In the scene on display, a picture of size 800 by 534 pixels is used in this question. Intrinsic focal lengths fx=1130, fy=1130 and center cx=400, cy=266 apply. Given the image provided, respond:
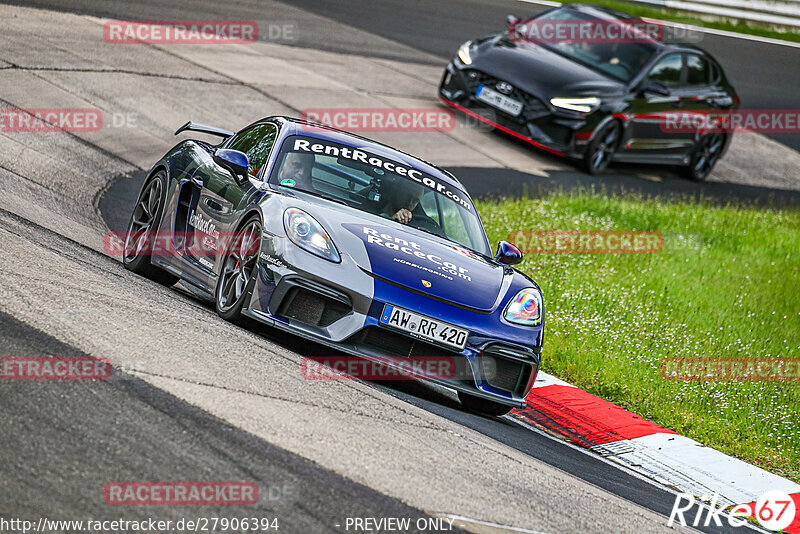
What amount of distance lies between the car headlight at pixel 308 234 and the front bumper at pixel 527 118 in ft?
31.1

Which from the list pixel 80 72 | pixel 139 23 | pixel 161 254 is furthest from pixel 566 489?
pixel 139 23

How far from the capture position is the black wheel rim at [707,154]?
58.7 ft

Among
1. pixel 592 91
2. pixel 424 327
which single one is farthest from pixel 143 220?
pixel 592 91

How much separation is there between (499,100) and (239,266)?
32.0 ft

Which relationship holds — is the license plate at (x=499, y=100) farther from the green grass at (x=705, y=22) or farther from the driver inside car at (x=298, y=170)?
the green grass at (x=705, y=22)

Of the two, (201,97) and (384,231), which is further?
(201,97)

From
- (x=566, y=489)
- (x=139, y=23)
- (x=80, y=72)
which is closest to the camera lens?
(x=566, y=489)

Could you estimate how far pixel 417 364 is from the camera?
6.24m

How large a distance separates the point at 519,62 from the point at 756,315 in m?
6.54

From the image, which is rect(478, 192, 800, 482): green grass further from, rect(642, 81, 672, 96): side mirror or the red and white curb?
rect(642, 81, 672, 96): side mirror

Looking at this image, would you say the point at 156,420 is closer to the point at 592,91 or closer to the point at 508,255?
the point at 508,255

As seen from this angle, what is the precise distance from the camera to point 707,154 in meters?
18.1

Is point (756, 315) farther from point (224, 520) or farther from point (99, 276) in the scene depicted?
point (224, 520)

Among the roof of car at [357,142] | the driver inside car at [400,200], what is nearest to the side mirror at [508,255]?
the driver inside car at [400,200]
